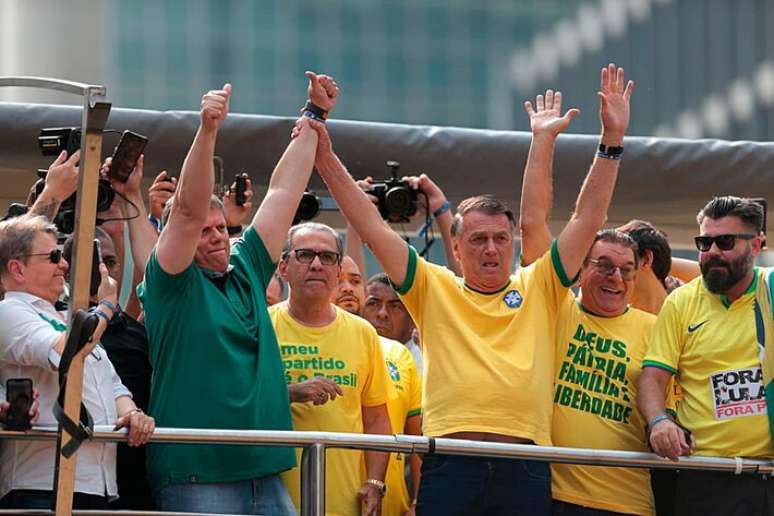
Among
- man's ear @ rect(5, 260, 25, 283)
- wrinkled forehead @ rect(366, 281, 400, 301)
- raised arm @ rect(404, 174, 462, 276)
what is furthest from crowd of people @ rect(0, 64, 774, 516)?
wrinkled forehead @ rect(366, 281, 400, 301)

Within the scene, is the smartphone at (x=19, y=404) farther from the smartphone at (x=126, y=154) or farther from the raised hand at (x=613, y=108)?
the raised hand at (x=613, y=108)

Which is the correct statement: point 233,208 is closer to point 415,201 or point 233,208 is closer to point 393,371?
point 415,201

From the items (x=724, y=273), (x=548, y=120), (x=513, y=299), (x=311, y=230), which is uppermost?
(x=548, y=120)

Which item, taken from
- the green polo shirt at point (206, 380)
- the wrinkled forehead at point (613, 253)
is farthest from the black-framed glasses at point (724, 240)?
the green polo shirt at point (206, 380)

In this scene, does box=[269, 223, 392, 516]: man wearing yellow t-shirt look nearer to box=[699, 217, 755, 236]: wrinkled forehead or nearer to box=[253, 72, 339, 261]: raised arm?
box=[253, 72, 339, 261]: raised arm

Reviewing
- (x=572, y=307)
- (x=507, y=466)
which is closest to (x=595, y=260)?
(x=572, y=307)

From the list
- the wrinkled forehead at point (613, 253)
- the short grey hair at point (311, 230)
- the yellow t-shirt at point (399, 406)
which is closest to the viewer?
the wrinkled forehead at point (613, 253)

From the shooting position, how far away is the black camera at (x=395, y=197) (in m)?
7.25

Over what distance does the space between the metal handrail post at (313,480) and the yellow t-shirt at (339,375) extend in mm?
677

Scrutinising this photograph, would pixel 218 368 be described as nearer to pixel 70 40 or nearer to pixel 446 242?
pixel 446 242

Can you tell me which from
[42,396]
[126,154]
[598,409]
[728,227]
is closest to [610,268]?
[728,227]

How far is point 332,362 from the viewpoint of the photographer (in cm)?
634

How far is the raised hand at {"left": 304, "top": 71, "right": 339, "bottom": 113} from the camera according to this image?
6230mm

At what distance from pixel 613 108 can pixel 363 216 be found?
106 cm
